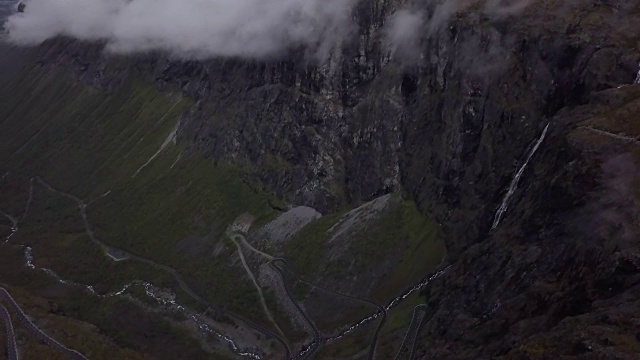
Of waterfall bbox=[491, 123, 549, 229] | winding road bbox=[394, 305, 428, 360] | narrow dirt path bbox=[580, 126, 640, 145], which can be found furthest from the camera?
waterfall bbox=[491, 123, 549, 229]

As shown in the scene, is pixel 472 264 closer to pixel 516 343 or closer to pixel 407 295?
pixel 407 295

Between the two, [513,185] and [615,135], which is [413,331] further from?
[615,135]

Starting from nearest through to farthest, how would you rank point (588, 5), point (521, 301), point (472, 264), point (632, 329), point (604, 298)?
1. point (632, 329)
2. point (604, 298)
3. point (521, 301)
4. point (472, 264)
5. point (588, 5)

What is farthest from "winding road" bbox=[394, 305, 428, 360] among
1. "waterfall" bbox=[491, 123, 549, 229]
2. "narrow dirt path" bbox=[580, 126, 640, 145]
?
"narrow dirt path" bbox=[580, 126, 640, 145]

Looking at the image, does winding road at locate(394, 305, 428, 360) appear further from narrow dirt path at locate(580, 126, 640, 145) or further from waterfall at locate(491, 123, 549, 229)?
narrow dirt path at locate(580, 126, 640, 145)

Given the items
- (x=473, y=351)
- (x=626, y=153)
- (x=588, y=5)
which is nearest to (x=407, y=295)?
(x=473, y=351)

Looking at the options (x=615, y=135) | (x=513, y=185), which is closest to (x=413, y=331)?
(x=513, y=185)

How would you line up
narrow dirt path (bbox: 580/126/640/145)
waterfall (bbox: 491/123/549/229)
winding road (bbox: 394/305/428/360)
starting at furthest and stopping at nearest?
waterfall (bbox: 491/123/549/229) → winding road (bbox: 394/305/428/360) → narrow dirt path (bbox: 580/126/640/145)

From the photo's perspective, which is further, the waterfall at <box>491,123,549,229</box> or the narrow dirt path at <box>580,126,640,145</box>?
the waterfall at <box>491,123,549,229</box>

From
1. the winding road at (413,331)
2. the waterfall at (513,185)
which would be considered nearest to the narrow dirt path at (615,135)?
the waterfall at (513,185)

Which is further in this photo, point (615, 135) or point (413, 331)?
point (413, 331)

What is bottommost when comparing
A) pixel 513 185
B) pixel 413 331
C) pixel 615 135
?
pixel 413 331
